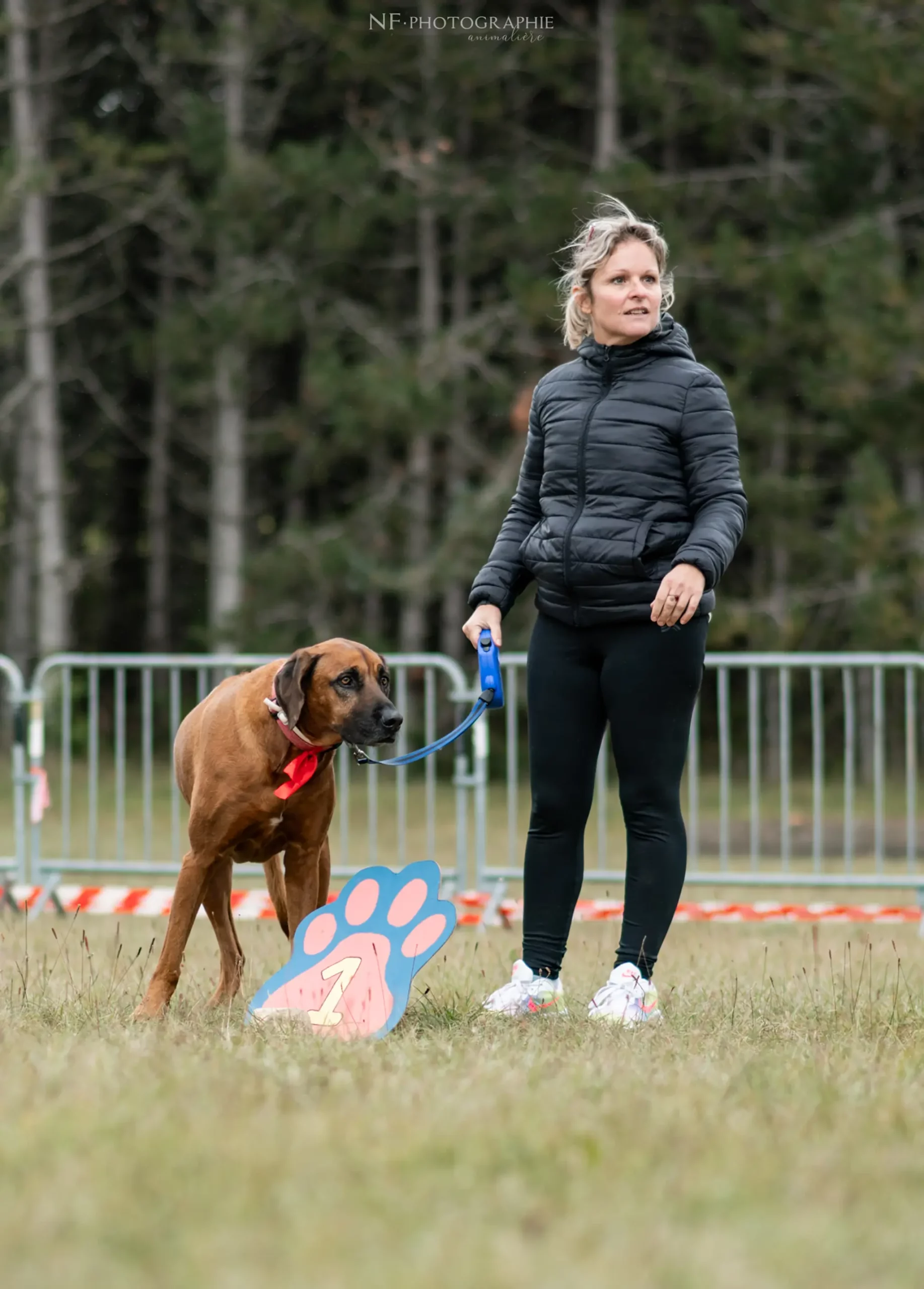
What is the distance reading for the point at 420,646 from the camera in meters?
17.8

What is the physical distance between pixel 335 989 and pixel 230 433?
A: 14471 mm

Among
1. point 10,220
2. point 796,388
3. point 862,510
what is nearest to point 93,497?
point 10,220

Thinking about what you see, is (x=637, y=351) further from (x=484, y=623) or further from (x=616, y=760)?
(x=616, y=760)

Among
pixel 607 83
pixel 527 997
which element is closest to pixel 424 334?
pixel 607 83

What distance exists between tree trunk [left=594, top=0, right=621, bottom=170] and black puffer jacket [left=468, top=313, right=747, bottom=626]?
519 inches

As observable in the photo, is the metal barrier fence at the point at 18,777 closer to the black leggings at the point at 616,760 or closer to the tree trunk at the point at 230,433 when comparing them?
the black leggings at the point at 616,760

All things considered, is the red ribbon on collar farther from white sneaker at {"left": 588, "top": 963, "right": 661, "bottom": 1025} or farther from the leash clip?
white sneaker at {"left": 588, "top": 963, "right": 661, "bottom": 1025}

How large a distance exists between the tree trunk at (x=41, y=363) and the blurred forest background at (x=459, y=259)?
0.15 feet

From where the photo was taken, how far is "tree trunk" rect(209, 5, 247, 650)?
669 inches

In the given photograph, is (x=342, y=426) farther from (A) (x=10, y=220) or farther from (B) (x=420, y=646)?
(A) (x=10, y=220)

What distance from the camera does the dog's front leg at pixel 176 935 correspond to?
4.27 meters

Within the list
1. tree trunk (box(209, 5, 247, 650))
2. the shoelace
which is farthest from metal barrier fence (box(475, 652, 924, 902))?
tree trunk (box(209, 5, 247, 650))

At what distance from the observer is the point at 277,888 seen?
496 cm

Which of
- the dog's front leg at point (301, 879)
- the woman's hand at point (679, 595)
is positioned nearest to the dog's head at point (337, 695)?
the dog's front leg at point (301, 879)
